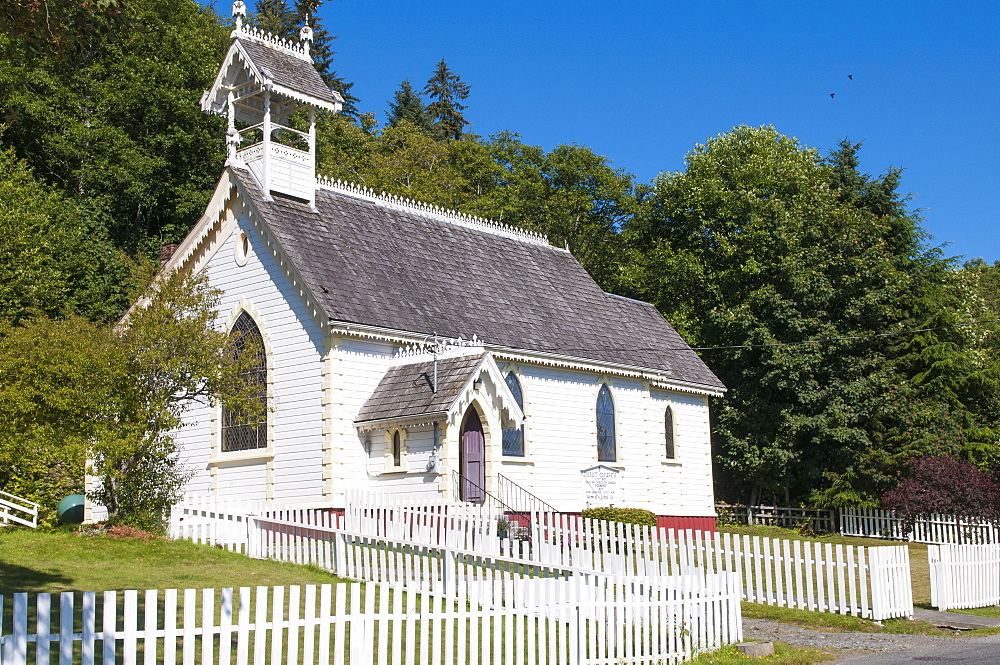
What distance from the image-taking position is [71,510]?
2916 cm

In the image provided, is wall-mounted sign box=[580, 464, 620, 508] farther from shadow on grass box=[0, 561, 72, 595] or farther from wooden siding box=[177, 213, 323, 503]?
shadow on grass box=[0, 561, 72, 595]

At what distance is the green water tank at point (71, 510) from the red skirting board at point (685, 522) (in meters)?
17.1

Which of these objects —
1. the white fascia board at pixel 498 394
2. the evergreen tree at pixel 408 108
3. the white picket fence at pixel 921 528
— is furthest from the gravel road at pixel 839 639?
the evergreen tree at pixel 408 108

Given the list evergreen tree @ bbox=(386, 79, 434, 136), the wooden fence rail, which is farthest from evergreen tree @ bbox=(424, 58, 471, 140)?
the wooden fence rail

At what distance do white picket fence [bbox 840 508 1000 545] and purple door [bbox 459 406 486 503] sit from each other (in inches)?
653

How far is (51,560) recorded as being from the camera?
56.5 feet

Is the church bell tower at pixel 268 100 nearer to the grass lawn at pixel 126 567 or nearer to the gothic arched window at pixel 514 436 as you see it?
the gothic arched window at pixel 514 436

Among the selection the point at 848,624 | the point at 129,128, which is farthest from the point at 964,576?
the point at 129,128

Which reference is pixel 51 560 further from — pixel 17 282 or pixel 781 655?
pixel 17 282

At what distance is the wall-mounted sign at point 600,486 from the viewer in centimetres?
2959

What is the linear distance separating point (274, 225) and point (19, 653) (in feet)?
61.4

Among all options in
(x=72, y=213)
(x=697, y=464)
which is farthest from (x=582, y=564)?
(x=72, y=213)

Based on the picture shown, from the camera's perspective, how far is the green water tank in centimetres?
2886

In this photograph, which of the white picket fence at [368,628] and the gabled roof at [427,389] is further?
the gabled roof at [427,389]
